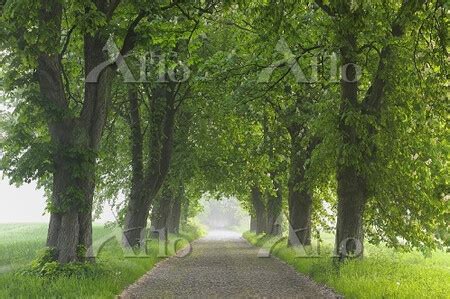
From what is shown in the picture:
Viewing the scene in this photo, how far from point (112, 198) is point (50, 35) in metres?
19.1

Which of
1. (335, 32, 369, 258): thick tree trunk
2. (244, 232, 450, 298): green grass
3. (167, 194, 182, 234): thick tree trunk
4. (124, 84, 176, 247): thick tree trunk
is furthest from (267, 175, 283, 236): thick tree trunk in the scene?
(335, 32, 369, 258): thick tree trunk

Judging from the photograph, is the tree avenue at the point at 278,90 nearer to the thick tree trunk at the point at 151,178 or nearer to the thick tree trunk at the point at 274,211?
the thick tree trunk at the point at 151,178

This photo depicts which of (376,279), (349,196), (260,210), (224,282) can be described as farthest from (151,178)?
(260,210)

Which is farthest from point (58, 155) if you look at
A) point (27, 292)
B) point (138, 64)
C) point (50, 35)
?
point (138, 64)

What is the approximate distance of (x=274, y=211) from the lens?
1387 inches

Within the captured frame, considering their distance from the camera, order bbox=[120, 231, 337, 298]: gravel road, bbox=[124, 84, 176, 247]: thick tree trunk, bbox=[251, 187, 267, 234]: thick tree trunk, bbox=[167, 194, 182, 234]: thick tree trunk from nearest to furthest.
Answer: bbox=[120, 231, 337, 298]: gravel road
bbox=[124, 84, 176, 247]: thick tree trunk
bbox=[167, 194, 182, 234]: thick tree trunk
bbox=[251, 187, 267, 234]: thick tree trunk

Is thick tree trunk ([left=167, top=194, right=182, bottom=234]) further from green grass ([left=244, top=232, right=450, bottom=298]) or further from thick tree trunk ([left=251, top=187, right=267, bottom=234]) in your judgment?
green grass ([left=244, top=232, right=450, bottom=298])

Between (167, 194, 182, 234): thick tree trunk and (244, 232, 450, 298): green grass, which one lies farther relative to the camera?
(167, 194, 182, 234): thick tree trunk

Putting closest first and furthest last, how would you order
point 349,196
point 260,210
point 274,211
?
point 349,196 < point 274,211 < point 260,210

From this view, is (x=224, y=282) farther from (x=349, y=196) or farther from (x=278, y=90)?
(x=278, y=90)

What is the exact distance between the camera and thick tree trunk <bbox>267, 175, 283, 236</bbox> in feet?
Result: 112

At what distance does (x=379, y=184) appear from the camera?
558 inches

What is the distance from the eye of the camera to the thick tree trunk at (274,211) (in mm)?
34281

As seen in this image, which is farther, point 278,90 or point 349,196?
point 278,90
